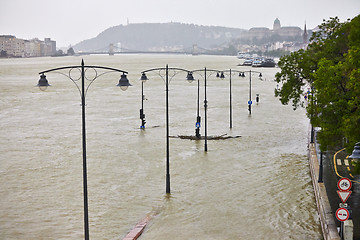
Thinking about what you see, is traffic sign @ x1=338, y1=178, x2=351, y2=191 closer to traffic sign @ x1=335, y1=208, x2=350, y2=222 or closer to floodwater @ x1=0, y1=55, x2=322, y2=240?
traffic sign @ x1=335, y1=208, x2=350, y2=222

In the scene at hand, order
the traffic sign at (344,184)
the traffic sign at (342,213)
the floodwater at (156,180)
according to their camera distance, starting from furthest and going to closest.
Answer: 1. the floodwater at (156,180)
2. the traffic sign at (344,184)
3. the traffic sign at (342,213)

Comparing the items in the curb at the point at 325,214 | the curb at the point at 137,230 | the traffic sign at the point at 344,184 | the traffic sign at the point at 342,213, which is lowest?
the curb at the point at 137,230

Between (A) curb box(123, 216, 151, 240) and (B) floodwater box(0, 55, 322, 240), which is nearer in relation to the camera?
(A) curb box(123, 216, 151, 240)

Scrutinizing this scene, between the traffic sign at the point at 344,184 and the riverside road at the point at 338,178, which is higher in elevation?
the traffic sign at the point at 344,184

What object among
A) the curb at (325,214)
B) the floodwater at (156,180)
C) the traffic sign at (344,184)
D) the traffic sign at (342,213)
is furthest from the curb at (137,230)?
the traffic sign at (344,184)

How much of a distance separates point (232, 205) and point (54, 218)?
6.79 m

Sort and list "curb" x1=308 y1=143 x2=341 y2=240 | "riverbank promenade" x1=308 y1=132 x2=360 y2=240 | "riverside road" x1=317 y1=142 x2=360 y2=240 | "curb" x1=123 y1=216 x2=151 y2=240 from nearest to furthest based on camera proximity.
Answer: "curb" x1=308 y1=143 x2=341 y2=240, "riverbank promenade" x1=308 y1=132 x2=360 y2=240, "curb" x1=123 y1=216 x2=151 y2=240, "riverside road" x1=317 y1=142 x2=360 y2=240

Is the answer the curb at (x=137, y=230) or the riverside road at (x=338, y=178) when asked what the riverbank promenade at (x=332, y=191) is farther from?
the curb at (x=137, y=230)

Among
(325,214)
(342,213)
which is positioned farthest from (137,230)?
(342,213)

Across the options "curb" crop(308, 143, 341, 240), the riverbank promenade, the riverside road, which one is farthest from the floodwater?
the riverside road

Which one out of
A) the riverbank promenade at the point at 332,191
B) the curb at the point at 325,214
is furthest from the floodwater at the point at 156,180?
the riverbank promenade at the point at 332,191

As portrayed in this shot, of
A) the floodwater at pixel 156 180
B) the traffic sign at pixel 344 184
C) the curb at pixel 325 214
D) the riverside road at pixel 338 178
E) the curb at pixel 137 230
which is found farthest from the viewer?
the floodwater at pixel 156 180

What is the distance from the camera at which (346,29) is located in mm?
30031

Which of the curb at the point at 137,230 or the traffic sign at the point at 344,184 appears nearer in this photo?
the traffic sign at the point at 344,184
